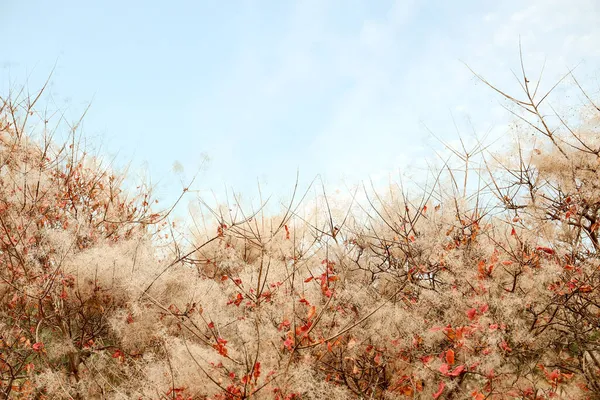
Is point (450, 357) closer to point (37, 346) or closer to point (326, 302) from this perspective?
point (326, 302)

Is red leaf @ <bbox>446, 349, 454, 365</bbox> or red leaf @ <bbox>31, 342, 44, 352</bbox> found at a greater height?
red leaf @ <bbox>31, 342, 44, 352</bbox>

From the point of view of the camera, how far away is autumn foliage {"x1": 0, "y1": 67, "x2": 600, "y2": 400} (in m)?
3.68

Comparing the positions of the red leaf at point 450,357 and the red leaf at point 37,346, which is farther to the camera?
the red leaf at point 37,346

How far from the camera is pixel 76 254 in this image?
16.0ft

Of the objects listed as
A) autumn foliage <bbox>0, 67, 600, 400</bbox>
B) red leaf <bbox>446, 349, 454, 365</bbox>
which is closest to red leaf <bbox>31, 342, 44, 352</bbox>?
autumn foliage <bbox>0, 67, 600, 400</bbox>

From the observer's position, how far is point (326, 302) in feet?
14.0

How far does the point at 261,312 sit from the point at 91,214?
3014 millimetres

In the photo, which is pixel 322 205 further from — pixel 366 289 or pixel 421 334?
pixel 421 334

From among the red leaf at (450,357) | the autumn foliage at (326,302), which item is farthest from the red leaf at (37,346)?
the red leaf at (450,357)

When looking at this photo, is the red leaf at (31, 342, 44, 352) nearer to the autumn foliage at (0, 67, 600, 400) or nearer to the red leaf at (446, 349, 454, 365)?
the autumn foliage at (0, 67, 600, 400)

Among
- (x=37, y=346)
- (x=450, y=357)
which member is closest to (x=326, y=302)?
(x=450, y=357)

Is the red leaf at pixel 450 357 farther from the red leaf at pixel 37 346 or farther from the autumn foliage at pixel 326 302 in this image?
the red leaf at pixel 37 346

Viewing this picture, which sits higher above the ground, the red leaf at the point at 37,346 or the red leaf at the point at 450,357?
the red leaf at the point at 37,346

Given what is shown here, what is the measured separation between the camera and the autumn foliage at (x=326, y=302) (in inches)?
145
